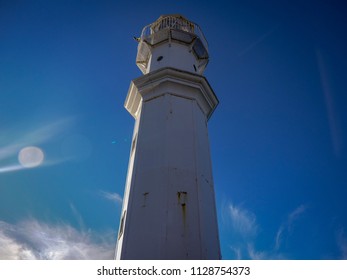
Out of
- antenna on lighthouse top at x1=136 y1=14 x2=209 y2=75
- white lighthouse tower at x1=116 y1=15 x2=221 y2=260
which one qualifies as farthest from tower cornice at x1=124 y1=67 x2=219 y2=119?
antenna on lighthouse top at x1=136 y1=14 x2=209 y2=75

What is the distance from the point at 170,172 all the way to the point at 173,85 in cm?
378

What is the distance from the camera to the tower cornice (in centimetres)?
912

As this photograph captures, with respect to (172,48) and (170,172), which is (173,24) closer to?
(172,48)

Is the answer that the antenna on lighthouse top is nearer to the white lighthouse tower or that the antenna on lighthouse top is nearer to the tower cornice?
the white lighthouse tower

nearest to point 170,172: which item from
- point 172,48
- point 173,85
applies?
point 173,85

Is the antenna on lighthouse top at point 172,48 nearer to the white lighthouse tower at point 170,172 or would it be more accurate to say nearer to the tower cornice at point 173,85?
the white lighthouse tower at point 170,172

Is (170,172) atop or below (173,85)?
below

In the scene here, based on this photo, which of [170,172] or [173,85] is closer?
[170,172]

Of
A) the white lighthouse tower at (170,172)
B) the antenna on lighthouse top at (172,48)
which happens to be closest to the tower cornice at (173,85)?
the white lighthouse tower at (170,172)

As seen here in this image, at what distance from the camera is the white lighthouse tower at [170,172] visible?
566 cm

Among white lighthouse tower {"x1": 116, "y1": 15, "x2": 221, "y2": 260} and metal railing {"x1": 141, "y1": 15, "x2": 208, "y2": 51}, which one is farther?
metal railing {"x1": 141, "y1": 15, "x2": 208, "y2": 51}

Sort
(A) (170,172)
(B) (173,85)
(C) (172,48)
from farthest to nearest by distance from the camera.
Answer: (C) (172,48) → (B) (173,85) → (A) (170,172)

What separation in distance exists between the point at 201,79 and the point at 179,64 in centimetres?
200

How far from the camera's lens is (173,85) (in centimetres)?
918
